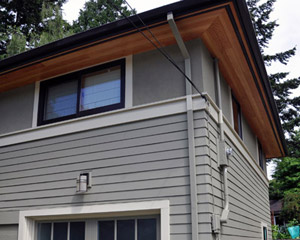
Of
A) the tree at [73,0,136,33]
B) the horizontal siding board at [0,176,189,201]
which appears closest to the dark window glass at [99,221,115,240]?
the horizontal siding board at [0,176,189,201]

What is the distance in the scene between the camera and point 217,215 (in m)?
4.52

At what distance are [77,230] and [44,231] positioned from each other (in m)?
0.66

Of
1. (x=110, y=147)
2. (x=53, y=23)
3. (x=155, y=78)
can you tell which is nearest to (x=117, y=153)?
(x=110, y=147)

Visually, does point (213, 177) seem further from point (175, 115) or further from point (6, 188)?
point (6, 188)

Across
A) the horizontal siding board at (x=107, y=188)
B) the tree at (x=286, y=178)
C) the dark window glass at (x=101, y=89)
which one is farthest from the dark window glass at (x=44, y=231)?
the tree at (x=286, y=178)

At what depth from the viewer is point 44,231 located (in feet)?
18.9

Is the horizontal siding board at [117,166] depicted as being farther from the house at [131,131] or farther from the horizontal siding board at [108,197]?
the horizontal siding board at [108,197]

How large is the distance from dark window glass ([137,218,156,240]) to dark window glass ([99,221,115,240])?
419 millimetres

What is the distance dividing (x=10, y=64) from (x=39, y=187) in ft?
6.56

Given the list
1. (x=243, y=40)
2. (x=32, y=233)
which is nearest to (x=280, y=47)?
(x=243, y=40)

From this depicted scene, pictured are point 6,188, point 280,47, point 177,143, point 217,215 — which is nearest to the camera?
point 217,215

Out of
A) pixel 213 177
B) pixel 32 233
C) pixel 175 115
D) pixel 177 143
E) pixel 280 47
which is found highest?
pixel 280 47

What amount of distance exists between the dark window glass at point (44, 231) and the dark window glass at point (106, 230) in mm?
977

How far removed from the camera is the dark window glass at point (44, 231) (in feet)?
18.7
